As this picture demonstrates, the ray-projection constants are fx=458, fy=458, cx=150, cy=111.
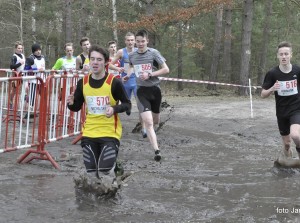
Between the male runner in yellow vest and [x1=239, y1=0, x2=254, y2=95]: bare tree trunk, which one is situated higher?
[x1=239, y1=0, x2=254, y2=95]: bare tree trunk

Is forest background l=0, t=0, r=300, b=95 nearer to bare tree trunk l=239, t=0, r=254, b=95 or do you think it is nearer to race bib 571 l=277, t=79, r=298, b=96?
bare tree trunk l=239, t=0, r=254, b=95

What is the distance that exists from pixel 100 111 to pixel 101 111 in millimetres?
12

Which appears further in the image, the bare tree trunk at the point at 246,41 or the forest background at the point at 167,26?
the forest background at the point at 167,26

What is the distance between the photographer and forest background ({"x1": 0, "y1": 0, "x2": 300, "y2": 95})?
2519cm

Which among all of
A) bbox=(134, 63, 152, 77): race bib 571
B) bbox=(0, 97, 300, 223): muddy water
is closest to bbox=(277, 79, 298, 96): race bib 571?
bbox=(0, 97, 300, 223): muddy water

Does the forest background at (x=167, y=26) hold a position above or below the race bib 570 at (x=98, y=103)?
above

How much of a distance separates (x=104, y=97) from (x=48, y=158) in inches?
91.4

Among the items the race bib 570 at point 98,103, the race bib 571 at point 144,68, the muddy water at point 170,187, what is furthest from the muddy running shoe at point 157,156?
the race bib 570 at point 98,103

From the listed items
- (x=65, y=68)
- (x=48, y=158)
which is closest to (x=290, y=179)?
(x=48, y=158)

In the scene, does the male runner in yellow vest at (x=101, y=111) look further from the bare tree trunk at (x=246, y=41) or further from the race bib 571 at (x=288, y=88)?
the bare tree trunk at (x=246, y=41)

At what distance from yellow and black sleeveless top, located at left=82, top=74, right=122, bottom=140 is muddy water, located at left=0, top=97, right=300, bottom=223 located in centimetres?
74

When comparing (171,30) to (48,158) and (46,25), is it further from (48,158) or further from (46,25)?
(48,158)

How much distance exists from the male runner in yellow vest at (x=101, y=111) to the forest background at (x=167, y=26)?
779 inches

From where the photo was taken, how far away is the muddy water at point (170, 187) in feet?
15.4
